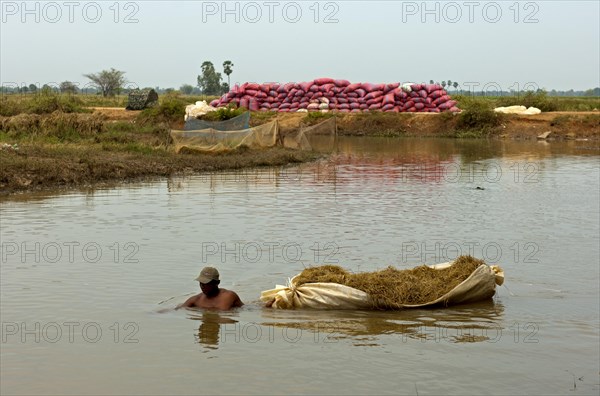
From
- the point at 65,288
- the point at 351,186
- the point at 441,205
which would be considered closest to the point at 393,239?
the point at 441,205

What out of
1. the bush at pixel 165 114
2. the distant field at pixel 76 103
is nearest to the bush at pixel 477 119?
the distant field at pixel 76 103

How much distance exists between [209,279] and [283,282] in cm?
159

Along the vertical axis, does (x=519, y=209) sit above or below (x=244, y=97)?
below

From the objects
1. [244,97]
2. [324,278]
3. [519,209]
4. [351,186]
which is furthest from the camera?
[244,97]

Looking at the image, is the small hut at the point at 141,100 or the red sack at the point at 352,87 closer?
the red sack at the point at 352,87

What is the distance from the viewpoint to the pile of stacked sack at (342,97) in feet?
122

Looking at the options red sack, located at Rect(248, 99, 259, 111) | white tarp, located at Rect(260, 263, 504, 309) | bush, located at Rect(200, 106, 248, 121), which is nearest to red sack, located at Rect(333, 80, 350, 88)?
red sack, located at Rect(248, 99, 259, 111)

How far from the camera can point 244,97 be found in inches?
1503

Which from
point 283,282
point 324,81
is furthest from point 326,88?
point 283,282

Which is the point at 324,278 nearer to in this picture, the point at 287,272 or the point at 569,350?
the point at 287,272

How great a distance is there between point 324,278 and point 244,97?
3098 centimetres

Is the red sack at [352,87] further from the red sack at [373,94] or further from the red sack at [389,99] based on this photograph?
the red sack at [389,99]

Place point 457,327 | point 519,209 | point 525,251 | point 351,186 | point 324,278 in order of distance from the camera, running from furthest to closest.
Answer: point 351,186 < point 519,209 < point 525,251 < point 324,278 < point 457,327

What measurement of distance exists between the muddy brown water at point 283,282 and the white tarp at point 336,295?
97 mm
